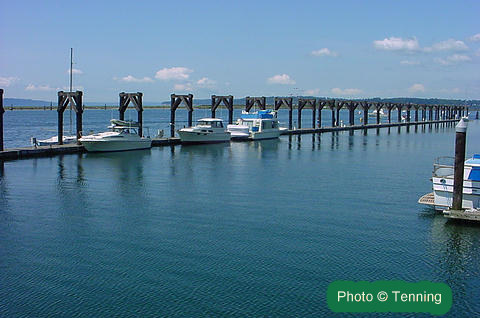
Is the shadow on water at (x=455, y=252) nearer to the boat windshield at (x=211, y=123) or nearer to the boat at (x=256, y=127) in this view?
the boat windshield at (x=211, y=123)

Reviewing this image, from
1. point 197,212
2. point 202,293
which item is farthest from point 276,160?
point 202,293

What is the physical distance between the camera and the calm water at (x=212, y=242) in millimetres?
15375

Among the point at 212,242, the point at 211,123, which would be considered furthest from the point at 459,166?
the point at 211,123

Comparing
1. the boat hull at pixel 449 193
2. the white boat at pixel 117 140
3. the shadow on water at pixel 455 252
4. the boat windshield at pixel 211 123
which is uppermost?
the boat windshield at pixel 211 123

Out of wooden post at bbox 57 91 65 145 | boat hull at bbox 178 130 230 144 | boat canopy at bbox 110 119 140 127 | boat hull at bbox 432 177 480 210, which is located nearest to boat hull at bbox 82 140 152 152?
boat canopy at bbox 110 119 140 127

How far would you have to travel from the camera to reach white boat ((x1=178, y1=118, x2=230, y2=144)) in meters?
61.2

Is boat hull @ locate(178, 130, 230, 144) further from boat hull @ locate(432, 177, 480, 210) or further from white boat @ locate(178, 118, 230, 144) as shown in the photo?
boat hull @ locate(432, 177, 480, 210)

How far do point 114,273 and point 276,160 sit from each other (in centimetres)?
3266

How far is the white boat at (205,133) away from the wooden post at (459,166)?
39.9 meters

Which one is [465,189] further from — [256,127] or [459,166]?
[256,127]

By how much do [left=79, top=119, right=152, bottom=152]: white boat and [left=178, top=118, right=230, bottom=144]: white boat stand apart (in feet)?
20.8

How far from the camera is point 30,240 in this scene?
20812 millimetres

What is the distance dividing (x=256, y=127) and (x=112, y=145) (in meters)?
25.2

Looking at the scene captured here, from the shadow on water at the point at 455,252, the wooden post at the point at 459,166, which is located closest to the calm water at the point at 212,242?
the shadow on water at the point at 455,252
